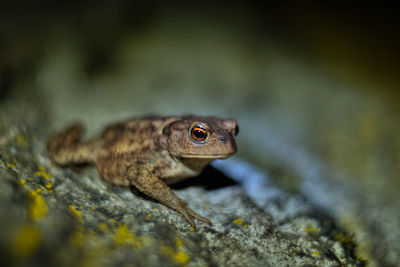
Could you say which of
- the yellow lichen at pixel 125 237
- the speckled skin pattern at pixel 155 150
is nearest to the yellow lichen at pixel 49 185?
the speckled skin pattern at pixel 155 150

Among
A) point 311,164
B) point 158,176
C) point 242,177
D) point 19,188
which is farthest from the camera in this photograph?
point 311,164

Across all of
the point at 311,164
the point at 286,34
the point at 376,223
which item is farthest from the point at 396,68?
the point at 376,223

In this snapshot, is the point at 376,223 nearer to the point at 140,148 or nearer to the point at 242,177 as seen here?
the point at 242,177

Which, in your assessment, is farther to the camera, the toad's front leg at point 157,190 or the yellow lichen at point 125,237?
the toad's front leg at point 157,190

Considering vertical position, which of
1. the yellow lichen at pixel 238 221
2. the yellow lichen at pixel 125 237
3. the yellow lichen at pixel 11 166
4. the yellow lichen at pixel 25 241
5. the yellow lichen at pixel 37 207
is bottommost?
the yellow lichen at pixel 238 221

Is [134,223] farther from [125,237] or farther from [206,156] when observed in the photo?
[206,156]

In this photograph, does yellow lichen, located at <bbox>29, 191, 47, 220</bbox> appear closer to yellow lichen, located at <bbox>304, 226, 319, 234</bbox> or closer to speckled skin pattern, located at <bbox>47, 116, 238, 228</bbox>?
speckled skin pattern, located at <bbox>47, 116, 238, 228</bbox>

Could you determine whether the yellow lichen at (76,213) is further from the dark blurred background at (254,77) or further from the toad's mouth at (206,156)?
the dark blurred background at (254,77)
